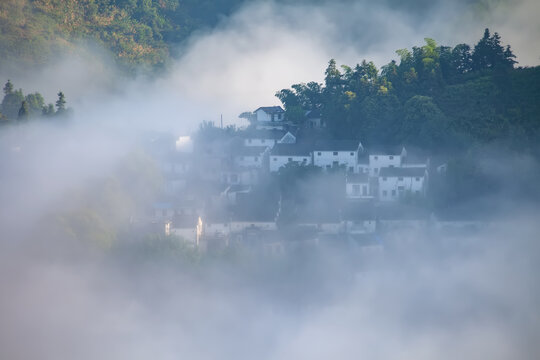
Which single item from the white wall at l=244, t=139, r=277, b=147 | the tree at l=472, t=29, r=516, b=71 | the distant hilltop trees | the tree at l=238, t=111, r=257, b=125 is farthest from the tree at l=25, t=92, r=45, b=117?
the tree at l=472, t=29, r=516, b=71

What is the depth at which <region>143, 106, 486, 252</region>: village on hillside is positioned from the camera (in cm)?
1132

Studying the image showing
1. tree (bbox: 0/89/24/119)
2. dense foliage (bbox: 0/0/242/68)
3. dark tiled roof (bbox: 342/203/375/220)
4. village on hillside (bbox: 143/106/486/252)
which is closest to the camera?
village on hillside (bbox: 143/106/486/252)

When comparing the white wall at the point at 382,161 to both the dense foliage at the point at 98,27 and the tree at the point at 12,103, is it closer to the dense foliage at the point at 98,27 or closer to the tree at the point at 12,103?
the tree at the point at 12,103

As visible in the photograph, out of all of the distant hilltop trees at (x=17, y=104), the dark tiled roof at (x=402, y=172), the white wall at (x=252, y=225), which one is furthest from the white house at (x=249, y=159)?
the distant hilltop trees at (x=17, y=104)

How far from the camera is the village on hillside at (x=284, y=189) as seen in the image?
11.3 meters

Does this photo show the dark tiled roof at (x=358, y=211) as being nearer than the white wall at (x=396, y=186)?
Yes

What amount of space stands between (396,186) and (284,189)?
2.06 m

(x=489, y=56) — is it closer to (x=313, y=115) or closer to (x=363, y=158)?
(x=313, y=115)

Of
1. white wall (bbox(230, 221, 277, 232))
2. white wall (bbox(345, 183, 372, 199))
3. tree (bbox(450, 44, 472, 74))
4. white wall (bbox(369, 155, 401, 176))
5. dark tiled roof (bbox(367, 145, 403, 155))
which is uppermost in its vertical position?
tree (bbox(450, 44, 472, 74))

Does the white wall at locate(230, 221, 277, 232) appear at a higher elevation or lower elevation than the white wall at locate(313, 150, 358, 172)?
lower

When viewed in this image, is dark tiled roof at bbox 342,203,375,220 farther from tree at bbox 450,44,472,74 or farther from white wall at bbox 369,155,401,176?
tree at bbox 450,44,472,74

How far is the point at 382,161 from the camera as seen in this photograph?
12.8m

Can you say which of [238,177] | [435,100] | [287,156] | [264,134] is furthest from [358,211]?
[435,100]

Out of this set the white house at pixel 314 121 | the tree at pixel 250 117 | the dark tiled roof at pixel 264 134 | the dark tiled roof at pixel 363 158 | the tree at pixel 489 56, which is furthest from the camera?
the tree at pixel 250 117
